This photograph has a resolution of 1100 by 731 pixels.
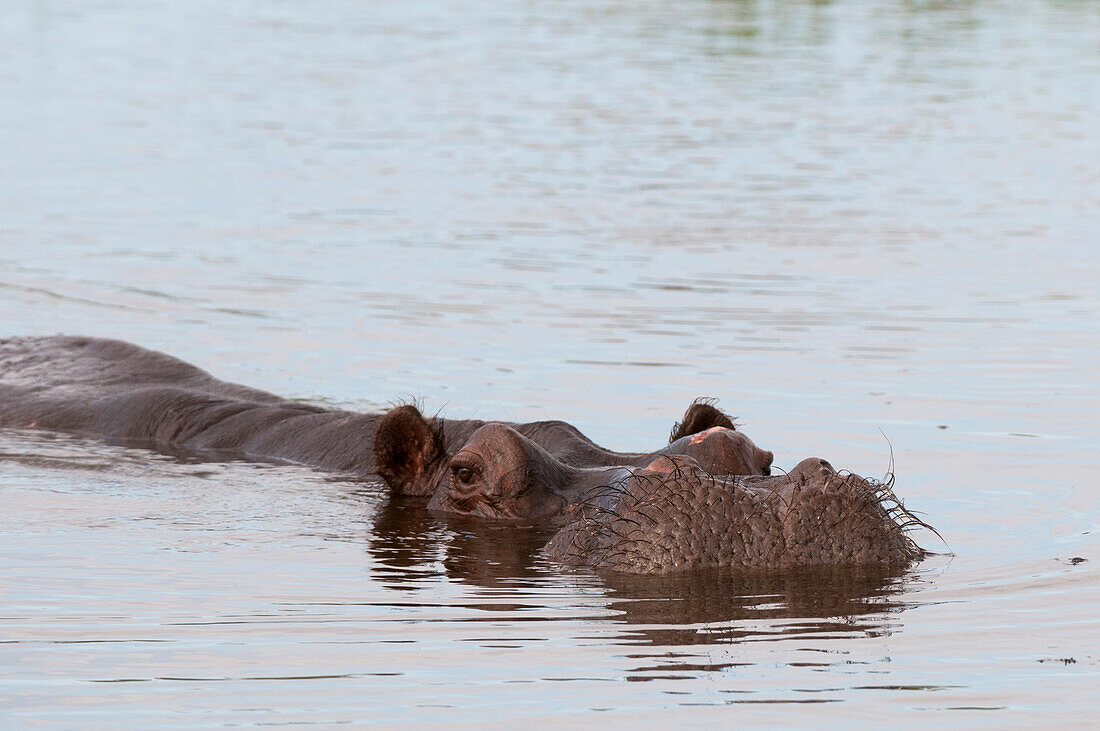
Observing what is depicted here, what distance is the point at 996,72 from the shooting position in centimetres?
3228

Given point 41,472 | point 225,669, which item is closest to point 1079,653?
point 225,669

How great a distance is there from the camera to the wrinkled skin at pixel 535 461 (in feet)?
23.1

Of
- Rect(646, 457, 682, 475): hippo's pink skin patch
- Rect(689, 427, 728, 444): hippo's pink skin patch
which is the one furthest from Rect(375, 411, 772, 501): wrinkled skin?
Rect(646, 457, 682, 475): hippo's pink skin patch

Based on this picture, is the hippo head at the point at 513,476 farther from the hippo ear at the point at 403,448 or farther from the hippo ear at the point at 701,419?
the hippo ear at the point at 403,448

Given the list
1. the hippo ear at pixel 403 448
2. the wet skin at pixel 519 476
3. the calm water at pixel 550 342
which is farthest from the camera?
the hippo ear at pixel 403 448

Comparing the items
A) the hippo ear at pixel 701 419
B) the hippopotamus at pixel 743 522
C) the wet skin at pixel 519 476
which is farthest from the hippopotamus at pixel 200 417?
the hippopotamus at pixel 743 522

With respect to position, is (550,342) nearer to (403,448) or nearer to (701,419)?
(403,448)

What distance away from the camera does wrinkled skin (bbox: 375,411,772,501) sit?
7.04 meters

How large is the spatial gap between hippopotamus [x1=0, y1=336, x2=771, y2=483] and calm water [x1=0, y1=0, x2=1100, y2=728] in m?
0.24

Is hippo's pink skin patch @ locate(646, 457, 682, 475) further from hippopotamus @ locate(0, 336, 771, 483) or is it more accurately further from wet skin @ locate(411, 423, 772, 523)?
hippopotamus @ locate(0, 336, 771, 483)

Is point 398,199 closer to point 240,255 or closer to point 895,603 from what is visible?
point 240,255

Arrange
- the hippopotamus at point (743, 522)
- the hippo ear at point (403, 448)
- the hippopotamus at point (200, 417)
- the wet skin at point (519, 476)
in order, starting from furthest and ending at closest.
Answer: the hippopotamus at point (200, 417)
the hippo ear at point (403, 448)
the wet skin at point (519, 476)
the hippopotamus at point (743, 522)

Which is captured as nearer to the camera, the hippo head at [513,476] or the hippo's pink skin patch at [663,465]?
the hippo's pink skin patch at [663,465]

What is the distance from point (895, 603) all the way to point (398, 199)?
1330 centimetres
